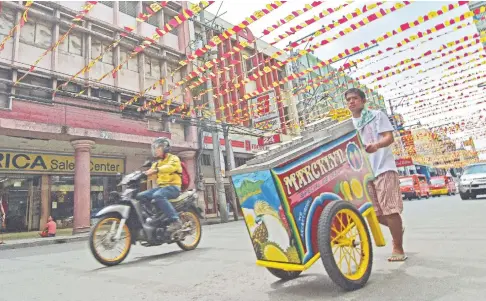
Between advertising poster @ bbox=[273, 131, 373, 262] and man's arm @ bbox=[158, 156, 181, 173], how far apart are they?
2823 mm

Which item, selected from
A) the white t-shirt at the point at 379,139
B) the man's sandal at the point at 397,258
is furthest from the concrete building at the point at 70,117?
the man's sandal at the point at 397,258

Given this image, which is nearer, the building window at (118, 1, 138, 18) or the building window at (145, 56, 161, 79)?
the building window at (118, 1, 138, 18)

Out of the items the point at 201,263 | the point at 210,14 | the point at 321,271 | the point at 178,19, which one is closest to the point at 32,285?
the point at 201,263

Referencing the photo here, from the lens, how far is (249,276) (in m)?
2.89

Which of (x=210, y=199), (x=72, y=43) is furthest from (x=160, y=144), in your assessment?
(x=210, y=199)

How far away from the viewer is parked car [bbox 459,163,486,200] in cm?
1202

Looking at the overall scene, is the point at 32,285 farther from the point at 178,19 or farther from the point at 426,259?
the point at 178,19

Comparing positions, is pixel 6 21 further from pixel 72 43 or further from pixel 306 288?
pixel 306 288

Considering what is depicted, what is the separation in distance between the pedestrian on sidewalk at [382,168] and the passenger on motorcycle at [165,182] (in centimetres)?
279

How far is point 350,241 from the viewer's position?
7.41 ft

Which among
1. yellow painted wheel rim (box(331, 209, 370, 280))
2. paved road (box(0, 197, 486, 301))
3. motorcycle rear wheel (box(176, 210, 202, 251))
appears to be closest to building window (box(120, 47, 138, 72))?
motorcycle rear wheel (box(176, 210, 202, 251))

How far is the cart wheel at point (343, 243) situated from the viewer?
2.02 meters

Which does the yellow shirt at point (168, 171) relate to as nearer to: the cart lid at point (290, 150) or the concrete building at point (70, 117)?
the cart lid at point (290, 150)

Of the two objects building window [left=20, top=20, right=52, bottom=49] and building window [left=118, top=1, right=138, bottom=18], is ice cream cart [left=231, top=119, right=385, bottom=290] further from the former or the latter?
building window [left=118, top=1, right=138, bottom=18]
